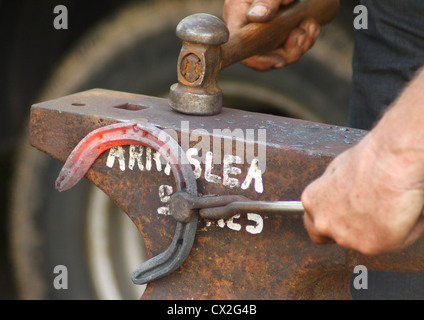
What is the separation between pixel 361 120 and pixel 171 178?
0.55 metres

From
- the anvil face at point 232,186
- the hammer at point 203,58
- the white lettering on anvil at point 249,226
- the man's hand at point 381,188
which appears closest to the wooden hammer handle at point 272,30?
the hammer at point 203,58

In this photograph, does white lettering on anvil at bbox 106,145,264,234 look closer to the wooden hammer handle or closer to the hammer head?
the hammer head

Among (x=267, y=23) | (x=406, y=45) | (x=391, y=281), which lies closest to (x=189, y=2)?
(x=267, y=23)

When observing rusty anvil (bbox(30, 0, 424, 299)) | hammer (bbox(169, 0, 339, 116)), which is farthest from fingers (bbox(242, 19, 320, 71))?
rusty anvil (bbox(30, 0, 424, 299))

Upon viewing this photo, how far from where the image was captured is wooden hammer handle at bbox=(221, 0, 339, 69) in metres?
1.12

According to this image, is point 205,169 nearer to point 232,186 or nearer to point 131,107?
point 232,186

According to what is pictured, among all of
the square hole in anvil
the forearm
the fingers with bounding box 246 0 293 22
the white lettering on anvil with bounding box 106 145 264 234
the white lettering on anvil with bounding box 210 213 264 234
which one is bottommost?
the white lettering on anvil with bounding box 210 213 264 234

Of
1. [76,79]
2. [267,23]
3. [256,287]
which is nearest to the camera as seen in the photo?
[256,287]

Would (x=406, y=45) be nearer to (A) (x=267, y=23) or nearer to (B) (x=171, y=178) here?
(A) (x=267, y=23)

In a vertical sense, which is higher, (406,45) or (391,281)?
(406,45)

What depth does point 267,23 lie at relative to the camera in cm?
120

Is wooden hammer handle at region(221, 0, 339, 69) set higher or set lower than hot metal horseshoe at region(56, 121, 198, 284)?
higher

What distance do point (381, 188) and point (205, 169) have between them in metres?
0.35

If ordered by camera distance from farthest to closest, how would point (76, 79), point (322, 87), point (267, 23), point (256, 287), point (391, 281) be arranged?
point (76, 79) → point (322, 87) → point (391, 281) → point (267, 23) → point (256, 287)
